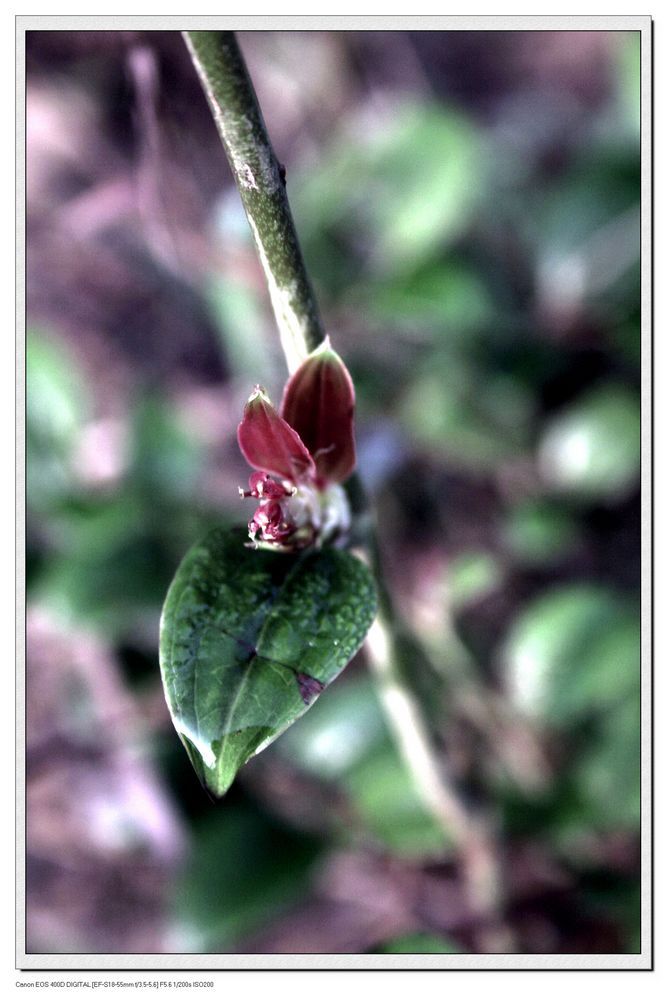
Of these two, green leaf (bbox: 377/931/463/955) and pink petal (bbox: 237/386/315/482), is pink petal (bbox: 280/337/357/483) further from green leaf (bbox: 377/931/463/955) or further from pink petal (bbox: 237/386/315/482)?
green leaf (bbox: 377/931/463/955)

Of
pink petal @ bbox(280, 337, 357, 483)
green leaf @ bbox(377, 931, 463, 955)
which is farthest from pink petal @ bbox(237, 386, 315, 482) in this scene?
green leaf @ bbox(377, 931, 463, 955)

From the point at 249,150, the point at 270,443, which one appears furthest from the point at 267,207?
the point at 270,443

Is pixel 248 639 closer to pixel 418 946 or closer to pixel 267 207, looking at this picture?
pixel 267 207

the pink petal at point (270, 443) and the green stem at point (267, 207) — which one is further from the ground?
the green stem at point (267, 207)

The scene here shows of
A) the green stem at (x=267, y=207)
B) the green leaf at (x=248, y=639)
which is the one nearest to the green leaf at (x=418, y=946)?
the green stem at (x=267, y=207)

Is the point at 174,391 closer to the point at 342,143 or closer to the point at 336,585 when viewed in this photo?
the point at 342,143

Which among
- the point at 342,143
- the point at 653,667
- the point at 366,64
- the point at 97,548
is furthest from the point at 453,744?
the point at 366,64

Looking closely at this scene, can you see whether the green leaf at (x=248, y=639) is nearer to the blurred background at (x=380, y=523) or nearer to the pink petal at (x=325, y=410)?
the pink petal at (x=325, y=410)
